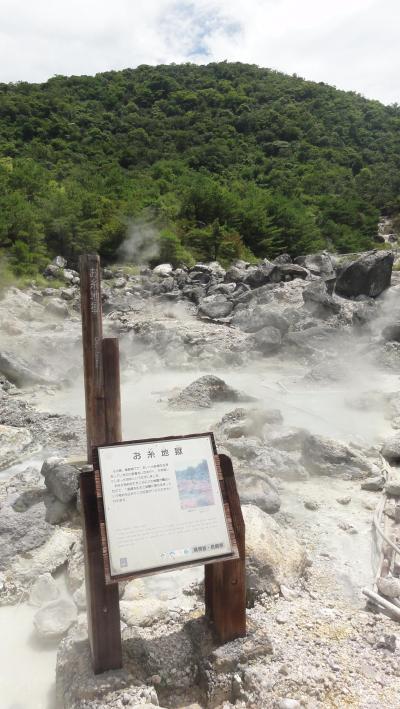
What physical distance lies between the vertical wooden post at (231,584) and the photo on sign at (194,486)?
11 centimetres

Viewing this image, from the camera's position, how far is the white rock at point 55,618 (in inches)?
123

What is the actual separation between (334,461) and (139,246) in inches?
799

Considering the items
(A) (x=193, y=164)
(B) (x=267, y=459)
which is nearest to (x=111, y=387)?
(B) (x=267, y=459)

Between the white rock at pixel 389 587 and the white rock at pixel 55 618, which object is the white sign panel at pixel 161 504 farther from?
the white rock at pixel 389 587

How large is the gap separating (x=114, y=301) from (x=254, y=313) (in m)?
5.49

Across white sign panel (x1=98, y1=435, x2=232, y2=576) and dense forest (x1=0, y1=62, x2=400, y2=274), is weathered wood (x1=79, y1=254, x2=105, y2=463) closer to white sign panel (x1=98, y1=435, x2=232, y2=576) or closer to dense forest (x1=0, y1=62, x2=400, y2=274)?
white sign panel (x1=98, y1=435, x2=232, y2=576)

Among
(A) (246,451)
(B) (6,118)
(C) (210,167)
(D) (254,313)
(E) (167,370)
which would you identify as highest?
(B) (6,118)

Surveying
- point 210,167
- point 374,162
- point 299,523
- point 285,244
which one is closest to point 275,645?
point 299,523

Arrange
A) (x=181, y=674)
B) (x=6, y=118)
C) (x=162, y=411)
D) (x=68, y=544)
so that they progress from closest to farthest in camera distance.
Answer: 1. (x=181, y=674)
2. (x=68, y=544)
3. (x=162, y=411)
4. (x=6, y=118)

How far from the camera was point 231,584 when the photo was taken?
2688mm

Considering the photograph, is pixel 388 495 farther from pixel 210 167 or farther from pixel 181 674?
pixel 210 167

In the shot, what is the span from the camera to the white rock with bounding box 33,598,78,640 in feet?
10.3

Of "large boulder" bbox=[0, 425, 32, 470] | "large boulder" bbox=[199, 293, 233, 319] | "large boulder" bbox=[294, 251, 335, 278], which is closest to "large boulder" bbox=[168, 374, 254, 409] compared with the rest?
"large boulder" bbox=[0, 425, 32, 470]

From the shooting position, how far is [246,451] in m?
5.78
